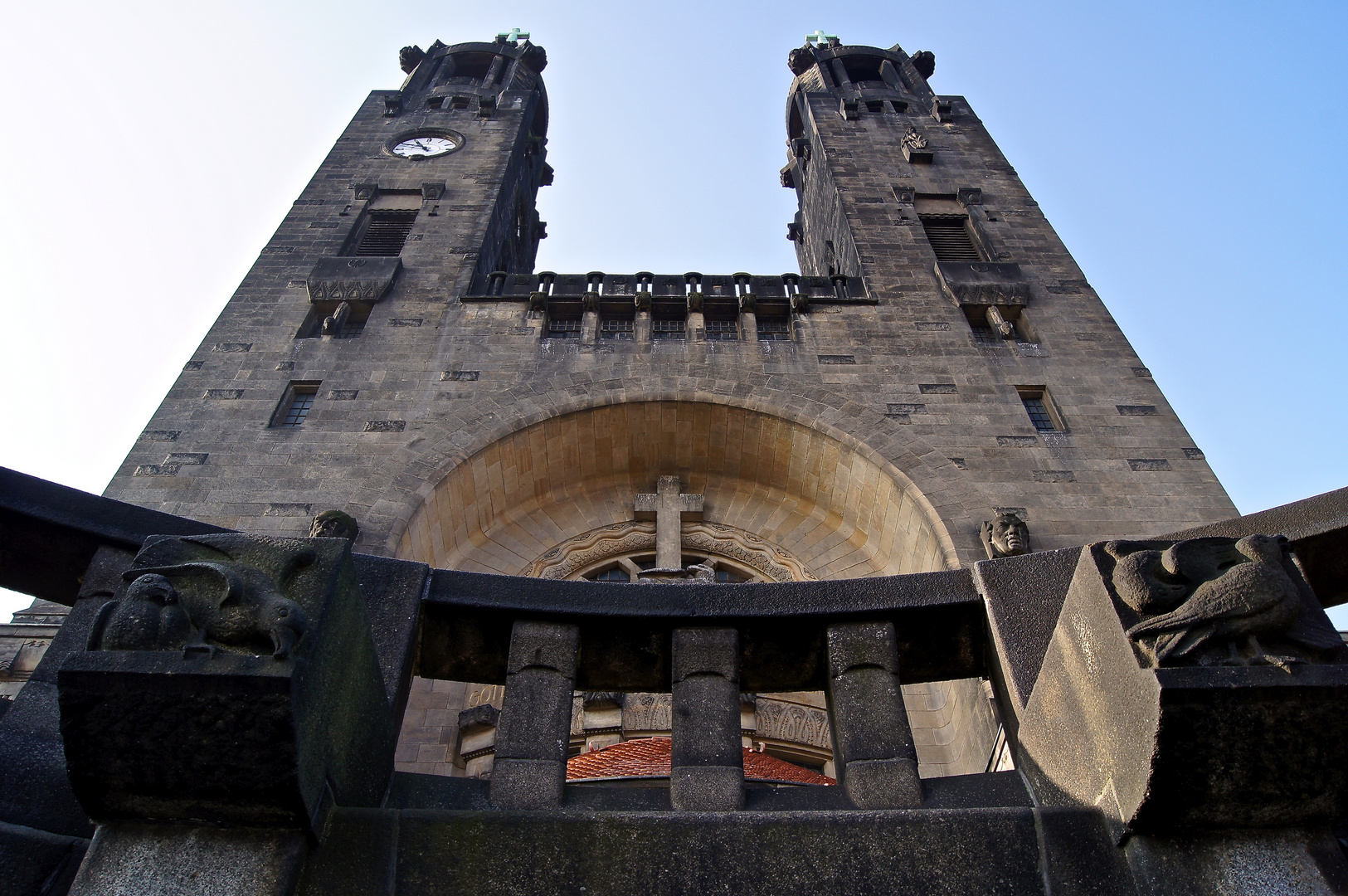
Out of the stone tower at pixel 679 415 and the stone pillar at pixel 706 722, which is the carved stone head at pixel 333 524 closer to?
the stone tower at pixel 679 415

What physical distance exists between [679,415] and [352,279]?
564 centimetres

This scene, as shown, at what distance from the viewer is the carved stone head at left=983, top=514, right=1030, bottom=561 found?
10.0m

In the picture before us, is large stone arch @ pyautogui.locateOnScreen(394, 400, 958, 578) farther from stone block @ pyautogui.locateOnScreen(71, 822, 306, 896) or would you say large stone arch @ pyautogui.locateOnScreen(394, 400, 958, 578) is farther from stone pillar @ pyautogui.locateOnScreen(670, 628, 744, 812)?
stone block @ pyautogui.locateOnScreen(71, 822, 306, 896)

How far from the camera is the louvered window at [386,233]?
55.5 ft

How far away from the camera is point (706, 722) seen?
5.30 metres

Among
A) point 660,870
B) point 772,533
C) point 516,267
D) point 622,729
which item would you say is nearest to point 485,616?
point 660,870

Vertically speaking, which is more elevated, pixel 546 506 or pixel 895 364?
pixel 895 364

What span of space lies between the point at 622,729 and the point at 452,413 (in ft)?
15.7

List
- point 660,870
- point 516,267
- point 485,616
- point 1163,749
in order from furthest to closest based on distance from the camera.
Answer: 1. point 516,267
2. point 485,616
3. point 660,870
4. point 1163,749

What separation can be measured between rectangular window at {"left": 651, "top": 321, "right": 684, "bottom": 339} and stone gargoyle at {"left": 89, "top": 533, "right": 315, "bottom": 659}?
10.3 meters

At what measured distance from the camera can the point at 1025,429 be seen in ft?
40.0

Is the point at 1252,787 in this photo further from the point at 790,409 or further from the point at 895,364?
the point at 895,364

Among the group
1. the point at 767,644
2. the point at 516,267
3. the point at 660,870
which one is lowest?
the point at 660,870

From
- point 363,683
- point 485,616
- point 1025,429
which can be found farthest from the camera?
point 1025,429
